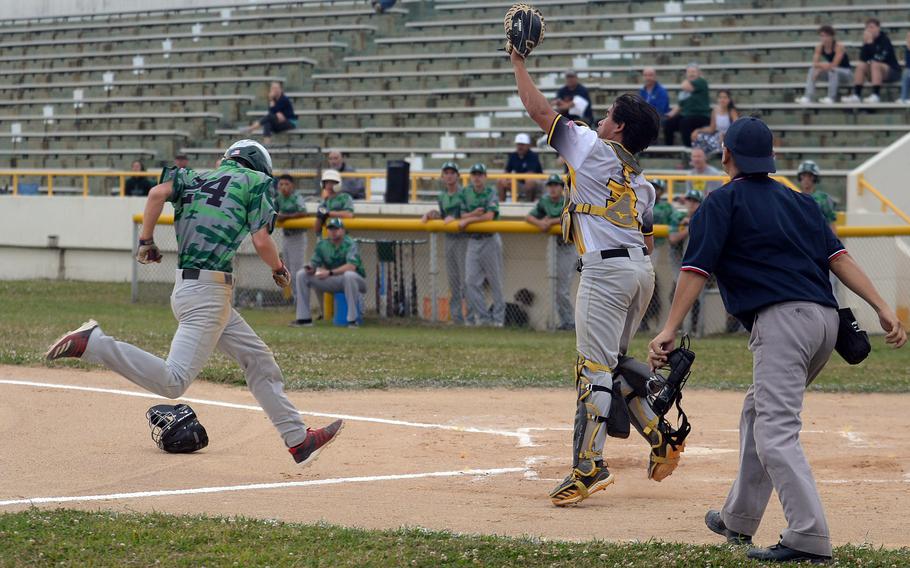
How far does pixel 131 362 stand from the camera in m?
7.45

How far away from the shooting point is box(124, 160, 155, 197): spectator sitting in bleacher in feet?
81.9

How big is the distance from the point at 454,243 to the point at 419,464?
972cm

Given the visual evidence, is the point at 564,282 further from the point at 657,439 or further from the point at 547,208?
the point at 657,439

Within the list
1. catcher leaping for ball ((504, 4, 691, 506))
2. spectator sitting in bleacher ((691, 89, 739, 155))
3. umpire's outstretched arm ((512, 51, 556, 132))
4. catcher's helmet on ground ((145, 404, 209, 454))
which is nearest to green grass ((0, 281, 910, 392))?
catcher's helmet on ground ((145, 404, 209, 454))

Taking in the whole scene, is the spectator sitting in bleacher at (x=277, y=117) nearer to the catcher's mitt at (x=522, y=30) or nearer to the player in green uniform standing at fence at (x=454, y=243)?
the player in green uniform standing at fence at (x=454, y=243)

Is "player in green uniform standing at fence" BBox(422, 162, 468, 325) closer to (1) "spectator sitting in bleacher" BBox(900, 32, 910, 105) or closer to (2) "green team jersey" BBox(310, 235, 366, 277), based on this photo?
(2) "green team jersey" BBox(310, 235, 366, 277)

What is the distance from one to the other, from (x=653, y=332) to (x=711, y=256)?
36.9 feet

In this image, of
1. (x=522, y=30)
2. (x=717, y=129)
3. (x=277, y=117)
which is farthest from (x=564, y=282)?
(x=522, y=30)

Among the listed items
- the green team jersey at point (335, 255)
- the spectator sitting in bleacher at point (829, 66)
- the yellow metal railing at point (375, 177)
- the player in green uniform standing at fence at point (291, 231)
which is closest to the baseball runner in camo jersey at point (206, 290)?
the yellow metal railing at point (375, 177)

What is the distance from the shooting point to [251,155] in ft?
26.0

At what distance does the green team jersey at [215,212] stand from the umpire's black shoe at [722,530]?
10.8 feet

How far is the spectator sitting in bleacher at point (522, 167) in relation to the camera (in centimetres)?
2023

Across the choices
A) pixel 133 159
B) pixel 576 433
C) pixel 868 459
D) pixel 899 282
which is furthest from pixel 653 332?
pixel 133 159

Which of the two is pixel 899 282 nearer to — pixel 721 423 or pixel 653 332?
pixel 653 332
